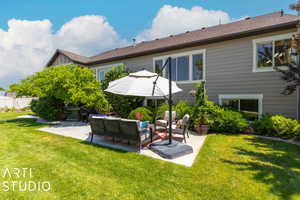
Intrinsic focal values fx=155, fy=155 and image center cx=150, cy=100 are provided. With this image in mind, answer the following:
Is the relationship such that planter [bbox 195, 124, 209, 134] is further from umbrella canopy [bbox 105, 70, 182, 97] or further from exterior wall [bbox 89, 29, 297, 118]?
umbrella canopy [bbox 105, 70, 182, 97]

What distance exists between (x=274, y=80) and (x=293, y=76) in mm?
1081

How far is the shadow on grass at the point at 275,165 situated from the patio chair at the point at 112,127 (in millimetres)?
3434

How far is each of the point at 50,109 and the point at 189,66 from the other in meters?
9.79

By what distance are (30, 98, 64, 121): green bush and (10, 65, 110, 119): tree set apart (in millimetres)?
Result: 1044

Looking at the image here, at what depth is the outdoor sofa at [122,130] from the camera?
4.85 m

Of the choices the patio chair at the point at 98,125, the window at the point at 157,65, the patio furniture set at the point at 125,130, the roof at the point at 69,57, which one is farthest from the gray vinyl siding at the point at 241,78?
the roof at the point at 69,57

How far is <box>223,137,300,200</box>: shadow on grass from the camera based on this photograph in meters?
3.13

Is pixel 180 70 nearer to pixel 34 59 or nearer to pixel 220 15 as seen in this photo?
pixel 220 15

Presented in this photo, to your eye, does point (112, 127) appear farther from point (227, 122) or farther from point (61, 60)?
point (61, 60)

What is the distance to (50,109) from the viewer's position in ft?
34.8

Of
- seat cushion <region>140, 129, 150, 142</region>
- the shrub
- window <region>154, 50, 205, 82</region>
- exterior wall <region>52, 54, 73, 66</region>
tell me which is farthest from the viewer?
exterior wall <region>52, 54, 73, 66</region>

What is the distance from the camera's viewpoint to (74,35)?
18.8m

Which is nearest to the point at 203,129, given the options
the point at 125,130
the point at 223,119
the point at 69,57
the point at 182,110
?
the point at 223,119

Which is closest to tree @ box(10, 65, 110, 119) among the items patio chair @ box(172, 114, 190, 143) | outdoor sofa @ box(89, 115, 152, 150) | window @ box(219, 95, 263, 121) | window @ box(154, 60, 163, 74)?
outdoor sofa @ box(89, 115, 152, 150)
